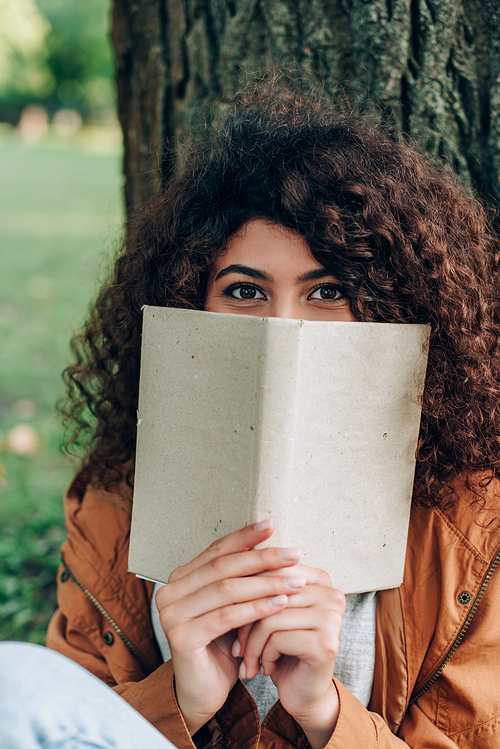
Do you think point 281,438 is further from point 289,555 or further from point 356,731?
point 356,731

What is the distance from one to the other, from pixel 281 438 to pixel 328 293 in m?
0.37

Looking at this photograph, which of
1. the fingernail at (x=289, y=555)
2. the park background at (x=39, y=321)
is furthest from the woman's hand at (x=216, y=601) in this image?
the park background at (x=39, y=321)

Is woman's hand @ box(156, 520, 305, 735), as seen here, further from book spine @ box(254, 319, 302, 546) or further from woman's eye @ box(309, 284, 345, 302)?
woman's eye @ box(309, 284, 345, 302)

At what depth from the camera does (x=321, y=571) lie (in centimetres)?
96

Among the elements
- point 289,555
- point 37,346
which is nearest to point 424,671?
point 289,555

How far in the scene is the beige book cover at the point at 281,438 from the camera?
0.91 meters

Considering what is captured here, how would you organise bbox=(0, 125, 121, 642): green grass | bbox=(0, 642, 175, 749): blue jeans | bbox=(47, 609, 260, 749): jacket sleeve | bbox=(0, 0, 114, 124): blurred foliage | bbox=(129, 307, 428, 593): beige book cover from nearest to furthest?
bbox=(0, 642, 175, 749): blue jeans, bbox=(129, 307, 428, 593): beige book cover, bbox=(47, 609, 260, 749): jacket sleeve, bbox=(0, 125, 121, 642): green grass, bbox=(0, 0, 114, 124): blurred foliage

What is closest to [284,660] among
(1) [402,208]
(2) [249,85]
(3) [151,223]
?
(1) [402,208]

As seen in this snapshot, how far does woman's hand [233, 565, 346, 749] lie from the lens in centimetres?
90

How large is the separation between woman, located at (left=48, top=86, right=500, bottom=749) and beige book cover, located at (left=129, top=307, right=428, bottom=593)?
9cm

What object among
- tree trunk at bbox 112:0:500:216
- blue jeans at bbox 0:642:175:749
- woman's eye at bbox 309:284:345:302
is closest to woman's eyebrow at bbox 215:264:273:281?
woman's eye at bbox 309:284:345:302

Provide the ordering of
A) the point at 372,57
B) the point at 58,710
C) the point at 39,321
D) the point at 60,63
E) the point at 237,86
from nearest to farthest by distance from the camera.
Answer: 1. the point at 58,710
2. the point at 372,57
3. the point at 237,86
4. the point at 39,321
5. the point at 60,63

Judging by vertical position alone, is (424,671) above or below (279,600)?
below

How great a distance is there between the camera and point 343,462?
1016 millimetres
